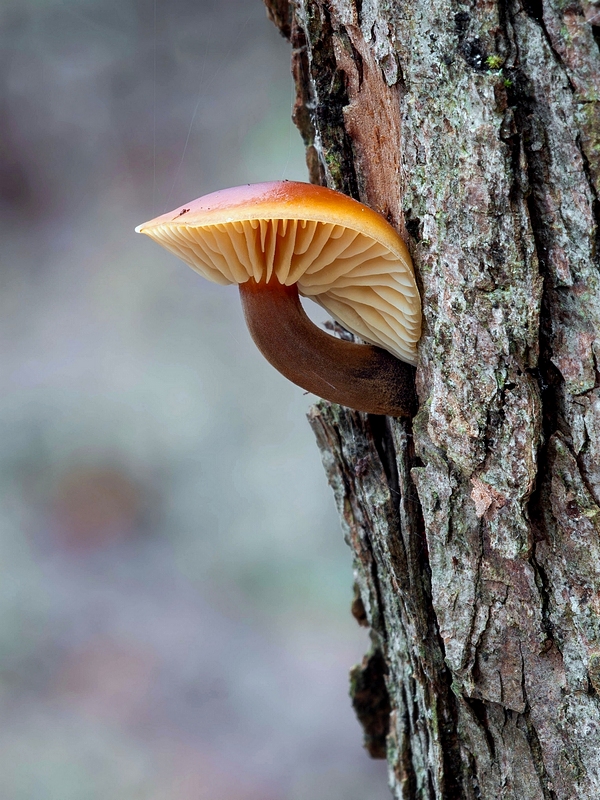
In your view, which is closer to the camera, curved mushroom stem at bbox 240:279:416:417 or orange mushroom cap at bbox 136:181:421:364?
orange mushroom cap at bbox 136:181:421:364

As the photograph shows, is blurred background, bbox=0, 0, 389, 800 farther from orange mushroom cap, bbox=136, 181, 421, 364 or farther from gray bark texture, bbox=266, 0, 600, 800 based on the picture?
orange mushroom cap, bbox=136, 181, 421, 364

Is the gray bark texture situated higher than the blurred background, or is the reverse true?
the blurred background

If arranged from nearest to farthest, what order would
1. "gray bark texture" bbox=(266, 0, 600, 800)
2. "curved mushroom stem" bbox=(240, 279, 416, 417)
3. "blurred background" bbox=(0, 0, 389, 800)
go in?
1. "gray bark texture" bbox=(266, 0, 600, 800)
2. "curved mushroom stem" bbox=(240, 279, 416, 417)
3. "blurred background" bbox=(0, 0, 389, 800)

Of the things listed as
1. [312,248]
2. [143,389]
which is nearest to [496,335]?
[312,248]

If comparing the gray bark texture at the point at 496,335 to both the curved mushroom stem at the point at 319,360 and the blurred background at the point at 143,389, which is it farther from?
the blurred background at the point at 143,389

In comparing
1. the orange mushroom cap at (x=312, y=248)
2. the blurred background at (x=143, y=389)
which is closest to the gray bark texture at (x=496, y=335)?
the orange mushroom cap at (x=312, y=248)

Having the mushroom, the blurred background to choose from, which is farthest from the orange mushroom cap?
Result: the blurred background

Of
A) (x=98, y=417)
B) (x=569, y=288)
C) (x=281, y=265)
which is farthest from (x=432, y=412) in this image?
(x=98, y=417)
